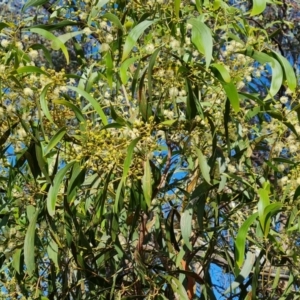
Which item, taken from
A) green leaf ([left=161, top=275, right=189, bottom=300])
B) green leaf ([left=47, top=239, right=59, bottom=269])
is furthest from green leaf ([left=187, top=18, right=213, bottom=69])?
green leaf ([left=47, top=239, right=59, bottom=269])

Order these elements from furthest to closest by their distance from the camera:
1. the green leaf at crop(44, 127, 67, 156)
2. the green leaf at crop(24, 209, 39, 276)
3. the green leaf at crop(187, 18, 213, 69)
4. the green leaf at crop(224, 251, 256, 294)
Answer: the green leaf at crop(224, 251, 256, 294), the green leaf at crop(24, 209, 39, 276), the green leaf at crop(44, 127, 67, 156), the green leaf at crop(187, 18, 213, 69)

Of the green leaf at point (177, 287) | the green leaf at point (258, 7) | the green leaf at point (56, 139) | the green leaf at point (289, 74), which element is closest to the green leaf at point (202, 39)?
the green leaf at point (258, 7)

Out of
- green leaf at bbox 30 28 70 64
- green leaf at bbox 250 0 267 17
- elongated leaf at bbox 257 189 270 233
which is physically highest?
green leaf at bbox 30 28 70 64

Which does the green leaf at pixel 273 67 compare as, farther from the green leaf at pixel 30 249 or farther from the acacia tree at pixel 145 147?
the green leaf at pixel 30 249

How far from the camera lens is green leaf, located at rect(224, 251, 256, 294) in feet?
5.69

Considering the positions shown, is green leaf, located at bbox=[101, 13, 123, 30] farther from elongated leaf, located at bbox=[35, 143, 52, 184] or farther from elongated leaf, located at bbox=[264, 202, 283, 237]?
elongated leaf, located at bbox=[264, 202, 283, 237]

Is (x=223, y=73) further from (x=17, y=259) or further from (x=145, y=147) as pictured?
(x=17, y=259)

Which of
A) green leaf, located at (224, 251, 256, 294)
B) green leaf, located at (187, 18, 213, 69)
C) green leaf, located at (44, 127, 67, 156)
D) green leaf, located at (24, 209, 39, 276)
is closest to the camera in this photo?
green leaf, located at (187, 18, 213, 69)

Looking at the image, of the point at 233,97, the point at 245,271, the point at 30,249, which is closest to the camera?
the point at 233,97

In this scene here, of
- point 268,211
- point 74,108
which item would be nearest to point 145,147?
point 74,108

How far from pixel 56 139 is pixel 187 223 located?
38 cm

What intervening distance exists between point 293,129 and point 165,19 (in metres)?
0.41

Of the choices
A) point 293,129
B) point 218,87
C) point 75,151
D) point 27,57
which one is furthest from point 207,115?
point 27,57

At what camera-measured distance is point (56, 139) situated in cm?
146
